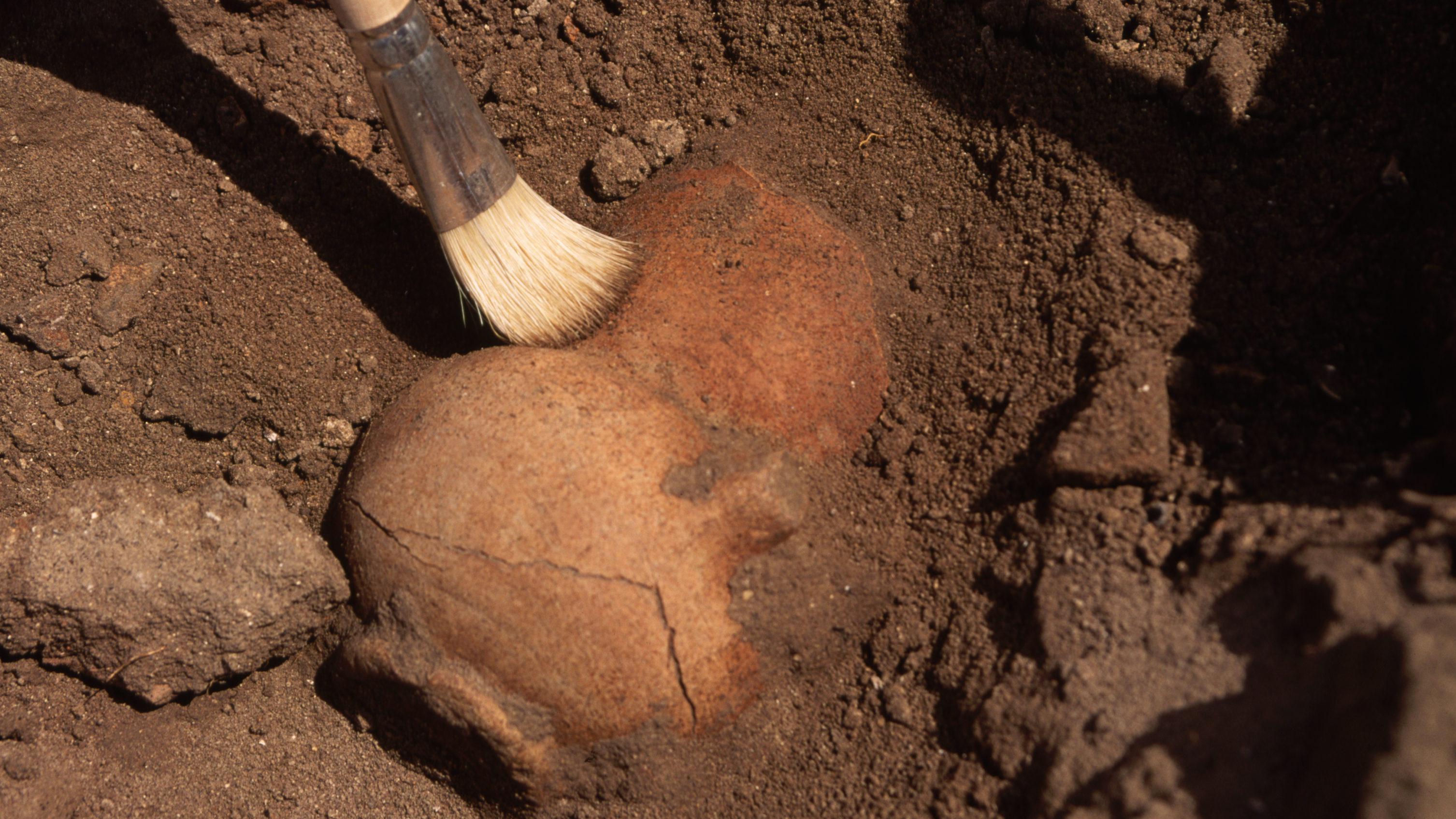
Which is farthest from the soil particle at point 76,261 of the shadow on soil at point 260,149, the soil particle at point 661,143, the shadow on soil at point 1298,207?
the shadow on soil at point 1298,207

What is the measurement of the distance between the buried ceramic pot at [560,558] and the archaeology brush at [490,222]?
336 millimetres

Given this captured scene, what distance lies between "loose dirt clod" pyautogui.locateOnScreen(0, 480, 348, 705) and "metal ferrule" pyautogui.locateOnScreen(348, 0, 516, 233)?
99cm

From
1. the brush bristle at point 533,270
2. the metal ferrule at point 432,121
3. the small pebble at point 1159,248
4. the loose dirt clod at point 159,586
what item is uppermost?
the small pebble at point 1159,248

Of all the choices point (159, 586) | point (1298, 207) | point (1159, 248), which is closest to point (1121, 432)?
point (1159, 248)

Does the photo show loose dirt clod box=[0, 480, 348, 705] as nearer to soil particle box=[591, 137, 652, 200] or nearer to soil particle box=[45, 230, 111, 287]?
soil particle box=[45, 230, 111, 287]

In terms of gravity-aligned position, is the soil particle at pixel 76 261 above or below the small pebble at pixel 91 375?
above

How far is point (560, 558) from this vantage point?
74.3 inches

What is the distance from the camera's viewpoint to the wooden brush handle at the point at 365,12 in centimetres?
205

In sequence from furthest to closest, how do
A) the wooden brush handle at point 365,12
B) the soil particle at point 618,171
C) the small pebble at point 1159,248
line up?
the soil particle at point 618,171
the small pebble at point 1159,248
the wooden brush handle at point 365,12

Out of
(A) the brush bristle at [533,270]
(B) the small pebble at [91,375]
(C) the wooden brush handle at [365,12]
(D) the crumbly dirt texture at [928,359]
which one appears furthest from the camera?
(B) the small pebble at [91,375]

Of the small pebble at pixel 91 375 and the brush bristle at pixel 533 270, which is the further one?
the small pebble at pixel 91 375

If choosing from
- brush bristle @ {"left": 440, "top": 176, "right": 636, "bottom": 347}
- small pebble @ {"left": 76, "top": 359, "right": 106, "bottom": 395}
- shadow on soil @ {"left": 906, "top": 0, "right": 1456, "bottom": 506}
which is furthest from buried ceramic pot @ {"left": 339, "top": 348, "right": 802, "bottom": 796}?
small pebble @ {"left": 76, "top": 359, "right": 106, "bottom": 395}

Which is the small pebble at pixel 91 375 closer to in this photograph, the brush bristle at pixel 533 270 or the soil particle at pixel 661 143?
the brush bristle at pixel 533 270

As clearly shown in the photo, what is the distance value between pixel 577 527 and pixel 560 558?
0.25 ft
